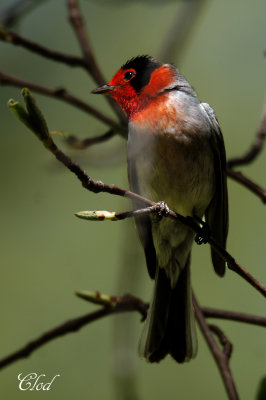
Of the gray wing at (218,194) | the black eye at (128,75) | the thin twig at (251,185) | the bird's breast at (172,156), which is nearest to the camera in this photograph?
the thin twig at (251,185)

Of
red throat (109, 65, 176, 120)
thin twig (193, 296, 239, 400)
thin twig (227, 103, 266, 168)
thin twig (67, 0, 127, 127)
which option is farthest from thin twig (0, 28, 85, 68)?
thin twig (193, 296, 239, 400)

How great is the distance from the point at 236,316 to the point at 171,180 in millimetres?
1116

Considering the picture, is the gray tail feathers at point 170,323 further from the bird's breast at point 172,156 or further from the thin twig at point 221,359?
the thin twig at point 221,359

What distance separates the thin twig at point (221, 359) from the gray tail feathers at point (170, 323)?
0.58m

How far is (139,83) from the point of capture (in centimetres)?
358

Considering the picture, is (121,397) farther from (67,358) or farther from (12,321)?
(12,321)

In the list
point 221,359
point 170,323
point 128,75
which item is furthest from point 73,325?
point 128,75

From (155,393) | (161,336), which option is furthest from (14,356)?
(155,393)

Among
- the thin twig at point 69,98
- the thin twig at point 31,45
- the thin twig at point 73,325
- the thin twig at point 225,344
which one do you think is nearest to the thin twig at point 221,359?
the thin twig at point 225,344

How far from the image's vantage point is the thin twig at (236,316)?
2156 millimetres

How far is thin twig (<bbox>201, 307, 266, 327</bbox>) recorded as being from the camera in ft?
7.07

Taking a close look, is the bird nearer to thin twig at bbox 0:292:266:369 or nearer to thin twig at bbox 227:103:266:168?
thin twig at bbox 227:103:266:168

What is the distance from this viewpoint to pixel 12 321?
190 inches

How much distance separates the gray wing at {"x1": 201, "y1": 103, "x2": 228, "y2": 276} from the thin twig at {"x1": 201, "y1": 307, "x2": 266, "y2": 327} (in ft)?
2.40
